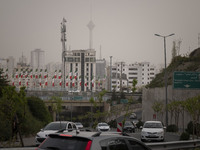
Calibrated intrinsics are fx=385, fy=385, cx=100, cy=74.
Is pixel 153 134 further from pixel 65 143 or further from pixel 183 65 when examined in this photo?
pixel 183 65

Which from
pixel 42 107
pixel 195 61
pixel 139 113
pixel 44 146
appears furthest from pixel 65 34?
pixel 44 146

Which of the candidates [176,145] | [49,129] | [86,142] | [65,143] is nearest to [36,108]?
[49,129]

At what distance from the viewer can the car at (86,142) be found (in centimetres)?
737

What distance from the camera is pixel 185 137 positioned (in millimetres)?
25391

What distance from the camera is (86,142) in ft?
24.2

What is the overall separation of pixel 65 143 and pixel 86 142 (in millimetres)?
433

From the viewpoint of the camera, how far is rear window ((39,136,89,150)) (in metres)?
7.34

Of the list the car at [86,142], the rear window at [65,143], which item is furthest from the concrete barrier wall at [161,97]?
the rear window at [65,143]

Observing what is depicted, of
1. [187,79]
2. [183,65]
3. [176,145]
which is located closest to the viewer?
[176,145]

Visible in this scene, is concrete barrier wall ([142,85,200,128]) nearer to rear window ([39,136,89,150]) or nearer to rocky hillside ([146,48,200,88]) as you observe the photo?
rocky hillside ([146,48,200,88])

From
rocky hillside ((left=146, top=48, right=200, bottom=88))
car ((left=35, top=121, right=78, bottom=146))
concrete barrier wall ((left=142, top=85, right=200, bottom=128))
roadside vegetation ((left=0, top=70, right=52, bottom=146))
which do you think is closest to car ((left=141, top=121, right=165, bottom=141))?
car ((left=35, top=121, right=78, bottom=146))

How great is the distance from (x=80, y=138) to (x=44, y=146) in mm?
807

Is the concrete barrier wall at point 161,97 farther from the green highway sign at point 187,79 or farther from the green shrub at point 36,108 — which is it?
the green shrub at point 36,108

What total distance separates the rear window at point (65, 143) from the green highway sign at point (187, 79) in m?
38.0
